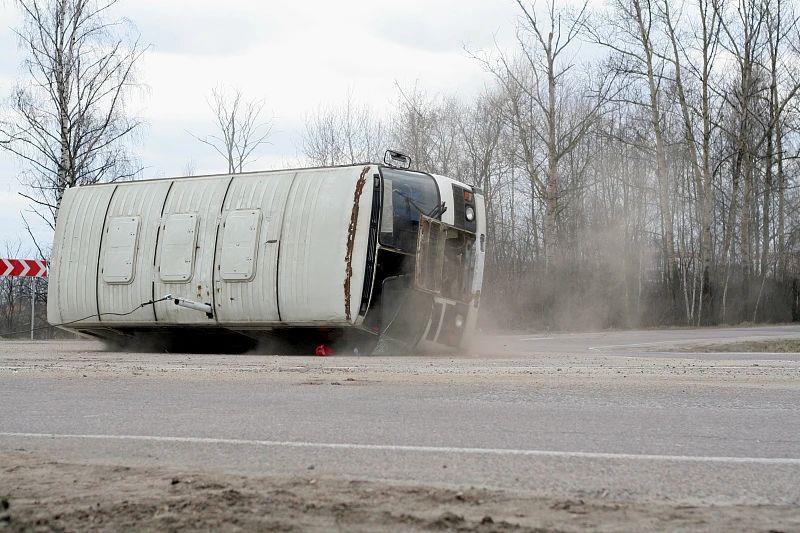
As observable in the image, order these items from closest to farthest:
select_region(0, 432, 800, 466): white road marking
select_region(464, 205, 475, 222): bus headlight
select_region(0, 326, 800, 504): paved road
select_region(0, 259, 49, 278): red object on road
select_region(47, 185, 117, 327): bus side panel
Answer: select_region(0, 326, 800, 504): paved road → select_region(0, 432, 800, 466): white road marking → select_region(464, 205, 475, 222): bus headlight → select_region(47, 185, 117, 327): bus side panel → select_region(0, 259, 49, 278): red object on road

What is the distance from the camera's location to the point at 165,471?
15.8 ft

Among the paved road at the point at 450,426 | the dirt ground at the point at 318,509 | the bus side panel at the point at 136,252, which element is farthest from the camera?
the bus side panel at the point at 136,252

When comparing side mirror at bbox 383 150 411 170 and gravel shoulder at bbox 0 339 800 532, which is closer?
gravel shoulder at bbox 0 339 800 532

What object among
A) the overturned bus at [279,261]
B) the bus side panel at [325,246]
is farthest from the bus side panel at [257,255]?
the bus side panel at [325,246]

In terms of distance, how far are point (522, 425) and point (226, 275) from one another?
11.1 m

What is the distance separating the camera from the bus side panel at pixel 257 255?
16.4 m

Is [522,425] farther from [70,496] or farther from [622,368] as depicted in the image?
[622,368]

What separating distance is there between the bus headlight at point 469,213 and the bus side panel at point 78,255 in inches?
279

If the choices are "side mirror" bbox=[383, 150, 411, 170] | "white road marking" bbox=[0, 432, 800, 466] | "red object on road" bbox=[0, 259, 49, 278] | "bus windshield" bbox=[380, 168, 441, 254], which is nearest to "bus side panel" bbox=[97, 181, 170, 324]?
"side mirror" bbox=[383, 150, 411, 170]

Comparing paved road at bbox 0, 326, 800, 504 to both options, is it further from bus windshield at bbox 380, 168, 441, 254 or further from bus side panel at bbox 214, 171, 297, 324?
bus side panel at bbox 214, 171, 297, 324

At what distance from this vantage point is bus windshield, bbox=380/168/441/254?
15.9 metres

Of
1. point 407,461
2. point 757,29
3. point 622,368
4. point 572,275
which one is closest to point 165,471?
point 407,461

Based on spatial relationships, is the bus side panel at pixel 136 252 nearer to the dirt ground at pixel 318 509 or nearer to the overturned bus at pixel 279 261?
the overturned bus at pixel 279 261

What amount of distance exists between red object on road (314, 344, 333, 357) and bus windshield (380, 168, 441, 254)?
7.62ft
